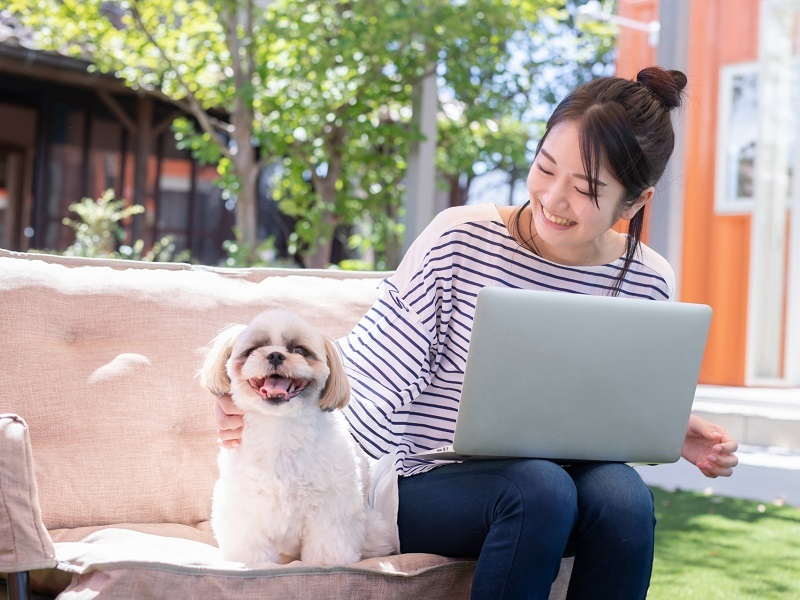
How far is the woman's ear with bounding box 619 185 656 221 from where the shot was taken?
2195 millimetres

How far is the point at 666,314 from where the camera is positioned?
179 centimetres

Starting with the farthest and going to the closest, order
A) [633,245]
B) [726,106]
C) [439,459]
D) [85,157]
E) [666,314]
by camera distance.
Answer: [85,157], [726,106], [633,245], [439,459], [666,314]

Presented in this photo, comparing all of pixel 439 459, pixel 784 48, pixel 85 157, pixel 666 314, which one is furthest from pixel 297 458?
pixel 85 157

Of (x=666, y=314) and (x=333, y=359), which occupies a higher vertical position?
(x=666, y=314)

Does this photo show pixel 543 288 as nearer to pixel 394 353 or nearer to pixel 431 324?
pixel 431 324

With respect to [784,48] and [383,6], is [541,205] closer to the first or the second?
[383,6]

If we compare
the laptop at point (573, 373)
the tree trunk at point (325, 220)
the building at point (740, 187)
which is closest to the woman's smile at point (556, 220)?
the laptop at point (573, 373)

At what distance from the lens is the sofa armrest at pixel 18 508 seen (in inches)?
64.6

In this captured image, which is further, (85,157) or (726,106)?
(85,157)

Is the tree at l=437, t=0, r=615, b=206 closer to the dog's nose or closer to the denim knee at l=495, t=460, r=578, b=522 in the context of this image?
the denim knee at l=495, t=460, r=578, b=522

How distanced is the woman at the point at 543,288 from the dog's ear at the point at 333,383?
0.18 m

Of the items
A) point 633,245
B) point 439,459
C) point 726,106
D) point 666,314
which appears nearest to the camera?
point 666,314

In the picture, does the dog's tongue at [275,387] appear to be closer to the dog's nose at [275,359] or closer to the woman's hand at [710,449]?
the dog's nose at [275,359]

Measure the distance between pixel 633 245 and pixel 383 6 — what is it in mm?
4824
